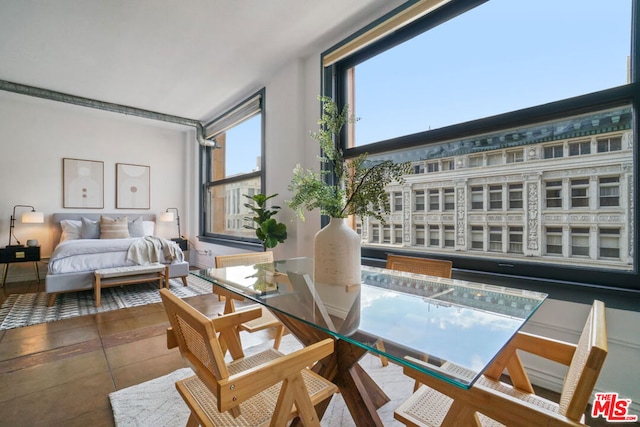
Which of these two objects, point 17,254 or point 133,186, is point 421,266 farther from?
point 133,186

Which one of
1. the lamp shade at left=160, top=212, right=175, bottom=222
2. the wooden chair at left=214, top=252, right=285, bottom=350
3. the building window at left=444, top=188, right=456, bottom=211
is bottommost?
the wooden chair at left=214, top=252, right=285, bottom=350

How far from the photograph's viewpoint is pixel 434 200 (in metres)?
2.54

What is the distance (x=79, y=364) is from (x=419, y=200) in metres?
2.95

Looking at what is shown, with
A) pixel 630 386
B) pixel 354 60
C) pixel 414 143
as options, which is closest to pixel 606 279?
pixel 630 386

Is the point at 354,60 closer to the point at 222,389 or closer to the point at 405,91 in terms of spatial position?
the point at 405,91

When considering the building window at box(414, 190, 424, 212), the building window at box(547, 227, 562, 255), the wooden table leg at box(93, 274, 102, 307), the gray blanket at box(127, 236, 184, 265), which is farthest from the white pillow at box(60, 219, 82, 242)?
the building window at box(547, 227, 562, 255)

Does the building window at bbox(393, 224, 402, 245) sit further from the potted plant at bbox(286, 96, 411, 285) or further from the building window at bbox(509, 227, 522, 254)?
the potted plant at bbox(286, 96, 411, 285)

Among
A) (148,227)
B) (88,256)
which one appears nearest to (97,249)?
(88,256)

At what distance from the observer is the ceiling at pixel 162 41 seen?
8.71 ft

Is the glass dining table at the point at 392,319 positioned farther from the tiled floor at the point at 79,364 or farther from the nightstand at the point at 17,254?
the nightstand at the point at 17,254

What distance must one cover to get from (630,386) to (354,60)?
3220mm

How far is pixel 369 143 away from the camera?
9.67 ft

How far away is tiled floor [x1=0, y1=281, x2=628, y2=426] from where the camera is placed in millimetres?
1638

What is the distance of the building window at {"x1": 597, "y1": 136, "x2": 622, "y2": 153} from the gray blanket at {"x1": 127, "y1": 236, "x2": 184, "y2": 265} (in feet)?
15.8
